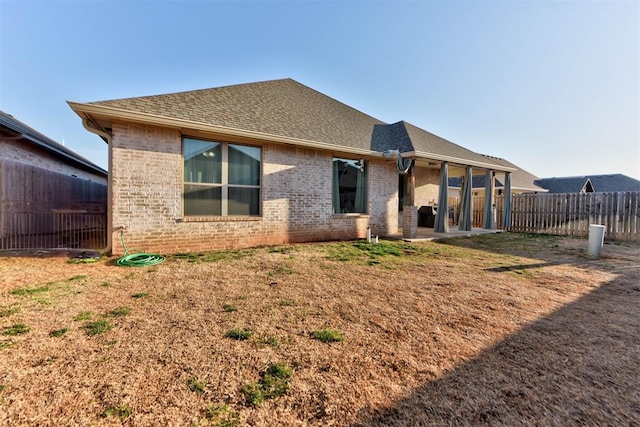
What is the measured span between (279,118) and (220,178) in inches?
121

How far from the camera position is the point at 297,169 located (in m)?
8.38

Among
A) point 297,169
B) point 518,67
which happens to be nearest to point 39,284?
point 297,169

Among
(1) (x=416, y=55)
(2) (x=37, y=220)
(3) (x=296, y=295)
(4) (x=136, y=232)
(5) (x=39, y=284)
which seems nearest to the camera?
(3) (x=296, y=295)

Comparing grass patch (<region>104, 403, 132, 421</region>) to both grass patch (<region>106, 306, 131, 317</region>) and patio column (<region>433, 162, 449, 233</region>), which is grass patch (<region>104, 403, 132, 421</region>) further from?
patio column (<region>433, 162, 449, 233</region>)

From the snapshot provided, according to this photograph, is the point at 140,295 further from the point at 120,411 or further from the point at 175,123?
the point at 175,123

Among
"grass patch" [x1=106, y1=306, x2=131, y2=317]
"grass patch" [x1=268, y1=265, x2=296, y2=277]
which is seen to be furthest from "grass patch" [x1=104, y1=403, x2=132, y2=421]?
"grass patch" [x1=268, y1=265, x2=296, y2=277]

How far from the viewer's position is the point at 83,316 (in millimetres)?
3092

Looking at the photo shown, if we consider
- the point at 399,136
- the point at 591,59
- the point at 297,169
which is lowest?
the point at 297,169

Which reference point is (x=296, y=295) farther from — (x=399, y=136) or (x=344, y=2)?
(x=344, y=2)

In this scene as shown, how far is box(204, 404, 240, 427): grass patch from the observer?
160 centimetres

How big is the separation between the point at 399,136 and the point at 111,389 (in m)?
11.8

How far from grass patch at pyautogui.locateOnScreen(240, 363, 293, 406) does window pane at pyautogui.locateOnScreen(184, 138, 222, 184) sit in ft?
19.6

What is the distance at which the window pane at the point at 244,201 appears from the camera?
292 inches

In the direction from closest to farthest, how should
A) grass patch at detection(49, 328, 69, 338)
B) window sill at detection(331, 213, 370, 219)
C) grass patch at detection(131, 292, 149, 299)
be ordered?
1. grass patch at detection(49, 328, 69, 338)
2. grass patch at detection(131, 292, 149, 299)
3. window sill at detection(331, 213, 370, 219)
